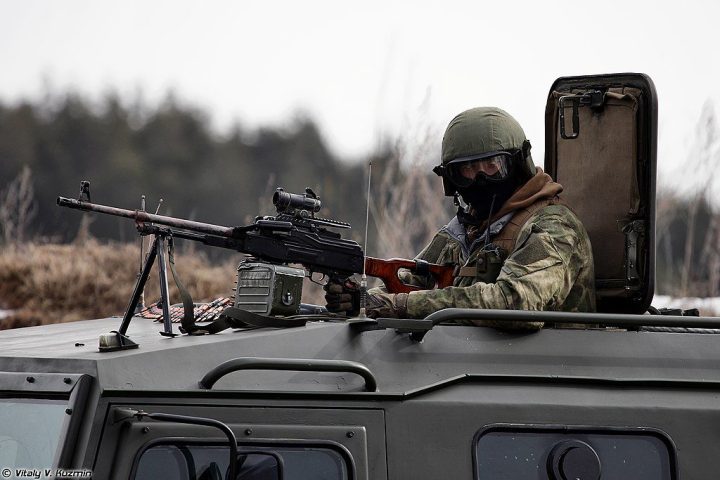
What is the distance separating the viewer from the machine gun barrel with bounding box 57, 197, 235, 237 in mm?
4961

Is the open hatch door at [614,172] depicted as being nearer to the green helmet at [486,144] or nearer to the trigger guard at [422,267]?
the green helmet at [486,144]

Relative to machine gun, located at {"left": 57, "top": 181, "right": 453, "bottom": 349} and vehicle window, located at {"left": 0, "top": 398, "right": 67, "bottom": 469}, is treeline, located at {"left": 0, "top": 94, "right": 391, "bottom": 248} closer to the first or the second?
machine gun, located at {"left": 57, "top": 181, "right": 453, "bottom": 349}

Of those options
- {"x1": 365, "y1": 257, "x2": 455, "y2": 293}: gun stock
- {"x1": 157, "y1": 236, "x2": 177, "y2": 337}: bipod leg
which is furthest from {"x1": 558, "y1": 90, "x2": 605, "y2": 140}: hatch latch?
{"x1": 157, "y1": 236, "x2": 177, "y2": 337}: bipod leg

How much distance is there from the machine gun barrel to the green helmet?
42.0 inches

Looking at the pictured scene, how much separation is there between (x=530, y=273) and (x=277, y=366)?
1.42 meters

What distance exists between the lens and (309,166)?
15172 mm

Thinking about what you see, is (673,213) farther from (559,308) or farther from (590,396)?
(590,396)

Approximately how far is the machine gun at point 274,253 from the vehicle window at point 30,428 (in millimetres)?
515

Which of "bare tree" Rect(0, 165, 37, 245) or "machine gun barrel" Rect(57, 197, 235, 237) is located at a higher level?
"bare tree" Rect(0, 165, 37, 245)

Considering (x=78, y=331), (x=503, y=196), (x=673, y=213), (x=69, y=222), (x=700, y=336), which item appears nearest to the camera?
(x=700, y=336)

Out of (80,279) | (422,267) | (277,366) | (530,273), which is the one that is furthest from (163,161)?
(277,366)

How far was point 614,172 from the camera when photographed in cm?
564

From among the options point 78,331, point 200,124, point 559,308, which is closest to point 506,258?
point 559,308

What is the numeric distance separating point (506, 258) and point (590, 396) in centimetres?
112
